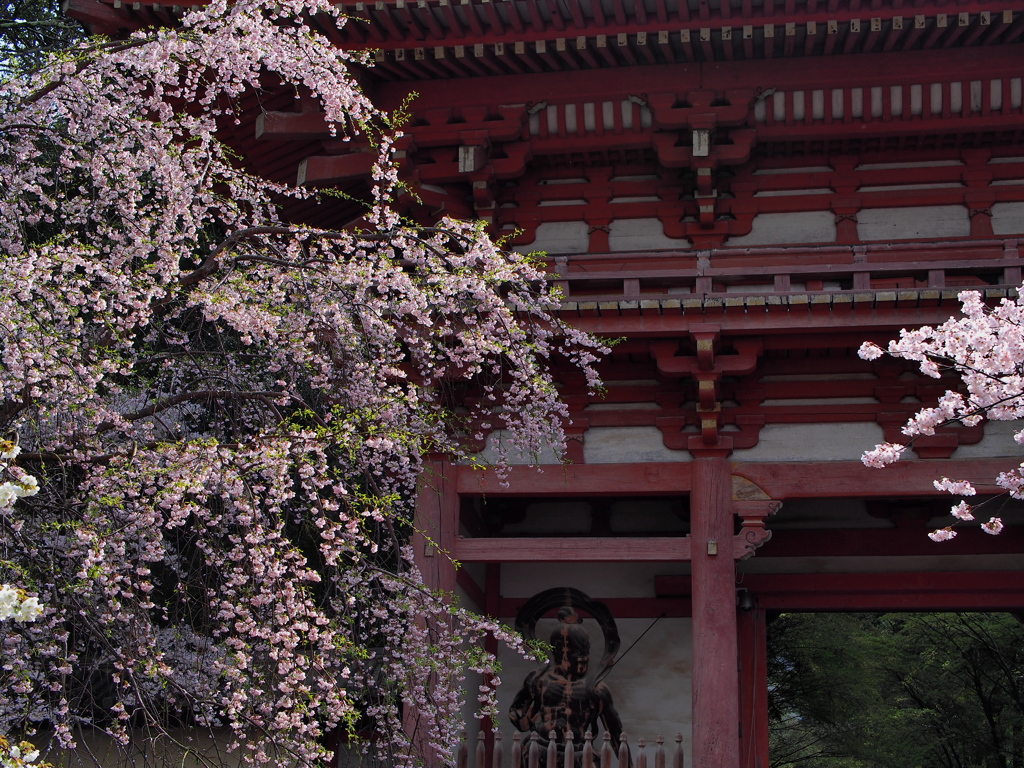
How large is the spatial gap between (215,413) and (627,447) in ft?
10.2

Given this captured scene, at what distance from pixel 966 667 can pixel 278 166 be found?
39.4ft

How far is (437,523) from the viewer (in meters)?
7.95

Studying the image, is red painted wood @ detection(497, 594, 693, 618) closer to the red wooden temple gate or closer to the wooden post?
the red wooden temple gate

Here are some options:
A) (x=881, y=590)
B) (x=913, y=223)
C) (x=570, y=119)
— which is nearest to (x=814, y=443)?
(x=881, y=590)

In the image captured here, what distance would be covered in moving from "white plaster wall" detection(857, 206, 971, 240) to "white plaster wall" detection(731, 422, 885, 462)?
171 centimetres

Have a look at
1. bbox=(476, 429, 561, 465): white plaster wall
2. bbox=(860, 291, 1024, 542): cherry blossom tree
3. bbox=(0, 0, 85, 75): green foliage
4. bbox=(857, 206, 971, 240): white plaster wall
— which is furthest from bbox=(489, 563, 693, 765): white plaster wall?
bbox=(0, 0, 85, 75): green foliage

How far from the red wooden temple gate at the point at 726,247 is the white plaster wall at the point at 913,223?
0.06ft

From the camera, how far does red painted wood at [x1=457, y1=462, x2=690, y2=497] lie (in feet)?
25.7

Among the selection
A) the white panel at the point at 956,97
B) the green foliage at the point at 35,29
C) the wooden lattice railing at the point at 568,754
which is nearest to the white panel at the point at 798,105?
the white panel at the point at 956,97

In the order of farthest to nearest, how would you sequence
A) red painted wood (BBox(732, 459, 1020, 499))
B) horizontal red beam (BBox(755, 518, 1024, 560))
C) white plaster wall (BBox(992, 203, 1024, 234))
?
horizontal red beam (BBox(755, 518, 1024, 560)) → white plaster wall (BBox(992, 203, 1024, 234)) → red painted wood (BBox(732, 459, 1020, 499))

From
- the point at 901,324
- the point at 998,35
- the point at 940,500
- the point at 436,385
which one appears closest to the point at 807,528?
the point at 940,500

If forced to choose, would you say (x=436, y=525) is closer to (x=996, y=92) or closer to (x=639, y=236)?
(x=639, y=236)

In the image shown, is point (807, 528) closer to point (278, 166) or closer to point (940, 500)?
point (940, 500)

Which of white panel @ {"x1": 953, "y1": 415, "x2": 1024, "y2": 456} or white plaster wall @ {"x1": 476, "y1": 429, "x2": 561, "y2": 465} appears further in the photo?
white plaster wall @ {"x1": 476, "y1": 429, "x2": 561, "y2": 465}
